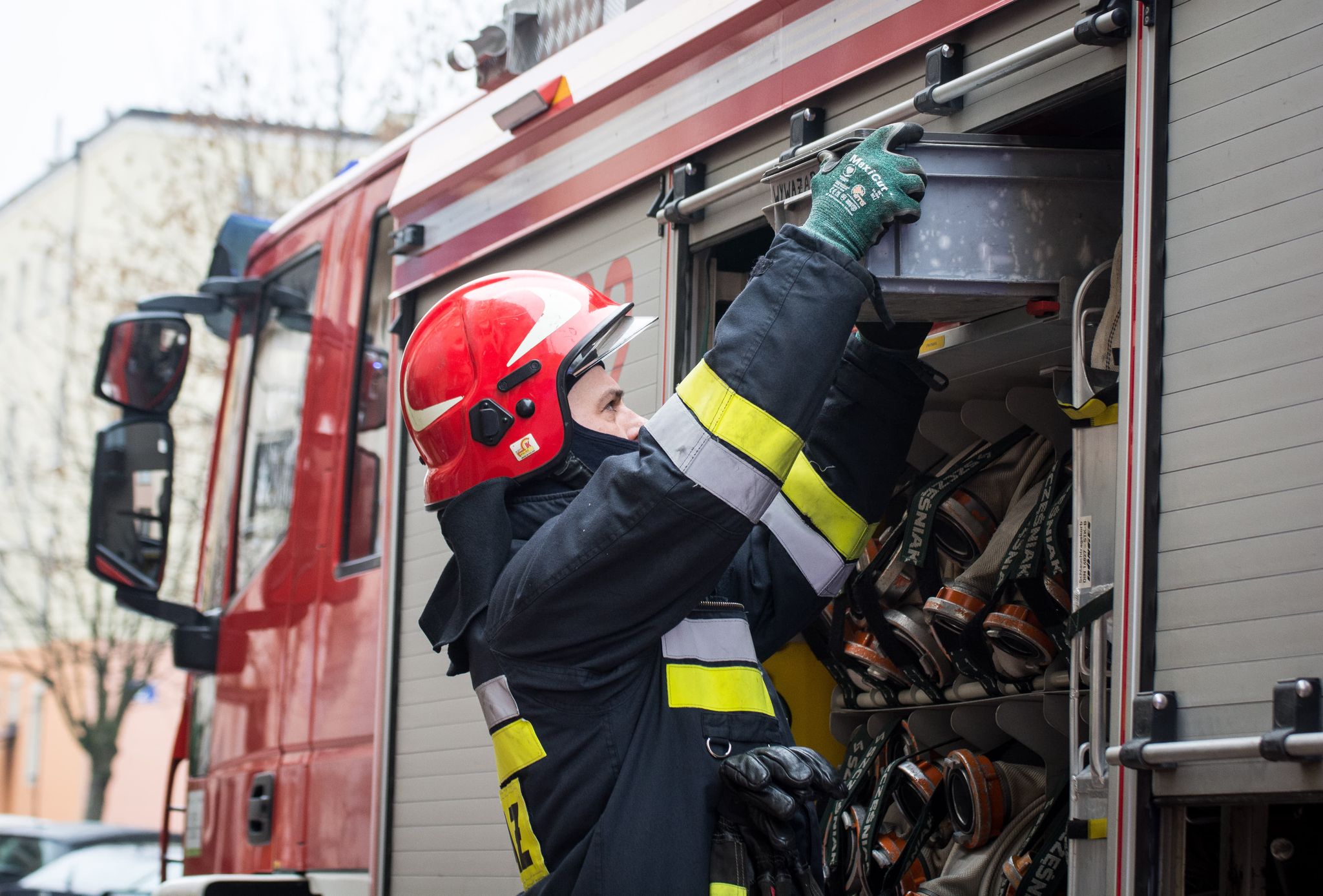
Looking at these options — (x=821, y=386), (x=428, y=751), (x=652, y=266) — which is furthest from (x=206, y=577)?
(x=821, y=386)

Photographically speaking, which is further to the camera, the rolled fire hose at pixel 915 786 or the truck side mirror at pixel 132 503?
the truck side mirror at pixel 132 503

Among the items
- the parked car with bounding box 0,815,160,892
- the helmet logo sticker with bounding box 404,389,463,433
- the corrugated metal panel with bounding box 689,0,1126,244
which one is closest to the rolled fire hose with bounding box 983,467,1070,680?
the corrugated metal panel with bounding box 689,0,1126,244

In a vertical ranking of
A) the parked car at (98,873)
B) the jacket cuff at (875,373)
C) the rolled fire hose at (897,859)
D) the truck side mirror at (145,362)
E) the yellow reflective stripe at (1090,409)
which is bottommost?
the parked car at (98,873)

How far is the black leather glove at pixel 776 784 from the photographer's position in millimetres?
2295

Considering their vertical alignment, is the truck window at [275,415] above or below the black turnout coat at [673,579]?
above

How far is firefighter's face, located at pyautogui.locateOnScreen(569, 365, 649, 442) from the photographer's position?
275cm

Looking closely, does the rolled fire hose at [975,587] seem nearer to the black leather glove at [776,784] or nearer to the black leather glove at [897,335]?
the black leather glove at [897,335]

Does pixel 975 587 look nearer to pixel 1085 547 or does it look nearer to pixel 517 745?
pixel 1085 547

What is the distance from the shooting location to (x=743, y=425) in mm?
2223

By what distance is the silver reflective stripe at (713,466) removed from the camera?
2229mm

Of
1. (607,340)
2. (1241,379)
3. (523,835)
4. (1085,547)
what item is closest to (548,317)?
(607,340)

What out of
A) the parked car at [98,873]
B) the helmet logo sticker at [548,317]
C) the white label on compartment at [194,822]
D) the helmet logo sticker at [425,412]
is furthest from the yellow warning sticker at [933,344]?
the parked car at [98,873]

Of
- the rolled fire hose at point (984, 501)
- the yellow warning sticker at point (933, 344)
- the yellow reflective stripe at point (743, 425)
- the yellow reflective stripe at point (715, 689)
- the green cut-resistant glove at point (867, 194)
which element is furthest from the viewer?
the rolled fire hose at point (984, 501)

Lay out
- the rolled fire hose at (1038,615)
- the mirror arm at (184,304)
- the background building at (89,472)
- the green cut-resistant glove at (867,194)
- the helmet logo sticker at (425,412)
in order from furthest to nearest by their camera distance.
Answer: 1. the background building at (89,472)
2. the mirror arm at (184,304)
3. the rolled fire hose at (1038,615)
4. the helmet logo sticker at (425,412)
5. the green cut-resistant glove at (867,194)
